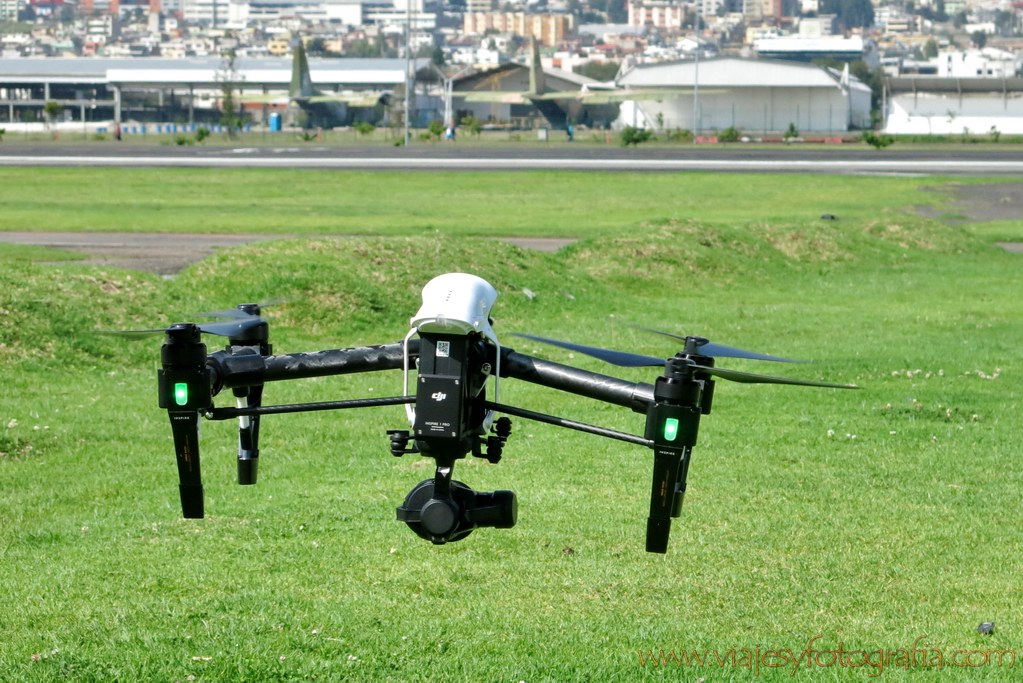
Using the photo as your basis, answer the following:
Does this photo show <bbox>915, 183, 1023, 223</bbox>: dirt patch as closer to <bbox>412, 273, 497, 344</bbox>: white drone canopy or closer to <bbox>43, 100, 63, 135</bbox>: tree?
<bbox>412, 273, 497, 344</bbox>: white drone canopy

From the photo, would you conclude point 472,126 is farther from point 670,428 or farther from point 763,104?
point 670,428

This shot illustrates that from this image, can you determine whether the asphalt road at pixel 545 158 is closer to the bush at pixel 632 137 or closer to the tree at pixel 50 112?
the bush at pixel 632 137

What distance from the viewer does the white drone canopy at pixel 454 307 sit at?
3254 mm

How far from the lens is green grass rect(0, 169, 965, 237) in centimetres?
4478

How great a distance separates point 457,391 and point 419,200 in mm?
53658

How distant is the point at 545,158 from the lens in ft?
276

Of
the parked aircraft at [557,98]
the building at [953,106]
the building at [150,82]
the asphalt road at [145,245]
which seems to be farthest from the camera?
the building at [150,82]

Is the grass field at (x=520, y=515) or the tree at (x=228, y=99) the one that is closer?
the grass field at (x=520, y=515)

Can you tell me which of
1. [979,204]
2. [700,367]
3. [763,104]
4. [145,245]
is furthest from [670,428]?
[763,104]

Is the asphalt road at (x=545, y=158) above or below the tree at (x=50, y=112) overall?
below

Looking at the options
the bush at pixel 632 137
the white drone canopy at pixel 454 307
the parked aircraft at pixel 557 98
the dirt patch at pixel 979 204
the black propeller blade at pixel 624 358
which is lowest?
the dirt patch at pixel 979 204

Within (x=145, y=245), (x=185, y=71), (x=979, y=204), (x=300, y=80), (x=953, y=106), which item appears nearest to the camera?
(x=145, y=245)

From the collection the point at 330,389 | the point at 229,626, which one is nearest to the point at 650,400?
the point at 229,626

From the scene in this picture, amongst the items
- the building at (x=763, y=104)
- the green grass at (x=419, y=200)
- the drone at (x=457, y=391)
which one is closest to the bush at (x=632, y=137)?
the building at (x=763, y=104)
